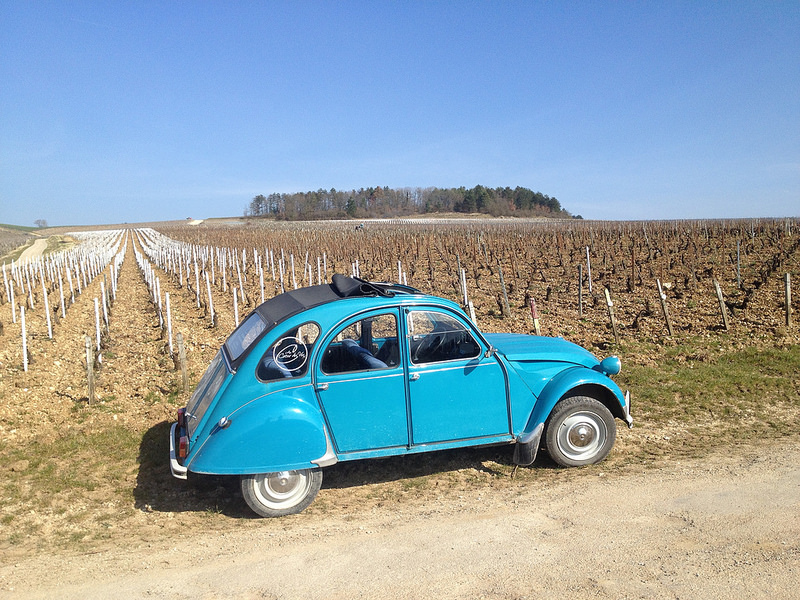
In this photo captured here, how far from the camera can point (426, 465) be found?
5.59 meters

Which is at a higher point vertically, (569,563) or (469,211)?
(469,211)

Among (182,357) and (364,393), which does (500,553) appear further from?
(182,357)

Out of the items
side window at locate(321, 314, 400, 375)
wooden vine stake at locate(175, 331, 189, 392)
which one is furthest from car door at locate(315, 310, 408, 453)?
wooden vine stake at locate(175, 331, 189, 392)

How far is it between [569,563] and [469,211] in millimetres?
110717

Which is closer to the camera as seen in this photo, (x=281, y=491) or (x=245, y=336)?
(x=281, y=491)

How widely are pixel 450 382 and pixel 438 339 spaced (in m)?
0.39

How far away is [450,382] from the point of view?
191 inches

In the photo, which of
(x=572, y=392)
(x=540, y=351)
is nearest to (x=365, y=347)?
(x=540, y=351)

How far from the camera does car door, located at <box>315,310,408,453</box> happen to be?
4613mm

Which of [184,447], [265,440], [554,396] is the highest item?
[554,396]

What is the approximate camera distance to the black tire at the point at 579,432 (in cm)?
523

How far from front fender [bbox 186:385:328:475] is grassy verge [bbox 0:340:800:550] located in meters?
0.51

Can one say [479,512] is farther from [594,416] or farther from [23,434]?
[23,434]

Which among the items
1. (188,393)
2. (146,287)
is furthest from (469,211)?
(188,393)
